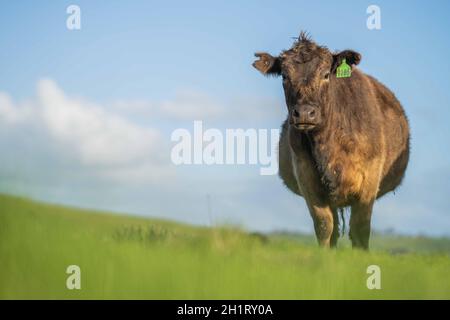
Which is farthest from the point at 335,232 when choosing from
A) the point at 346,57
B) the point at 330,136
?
the point at 346,57

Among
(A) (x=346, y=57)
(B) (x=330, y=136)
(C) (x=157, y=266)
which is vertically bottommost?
(C) (x=157, y=266)

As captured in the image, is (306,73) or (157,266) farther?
(306,73)

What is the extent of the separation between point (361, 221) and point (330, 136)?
1.48m

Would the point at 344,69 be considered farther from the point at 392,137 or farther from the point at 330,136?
the point at 392,137

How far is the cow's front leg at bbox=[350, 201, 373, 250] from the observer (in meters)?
11.7

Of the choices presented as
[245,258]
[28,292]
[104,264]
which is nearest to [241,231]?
[245,258]

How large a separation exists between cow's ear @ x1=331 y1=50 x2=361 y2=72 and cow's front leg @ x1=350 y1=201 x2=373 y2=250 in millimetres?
2190

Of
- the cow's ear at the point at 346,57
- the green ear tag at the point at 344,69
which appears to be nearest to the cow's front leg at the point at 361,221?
the green ear tag at the point at 344,69

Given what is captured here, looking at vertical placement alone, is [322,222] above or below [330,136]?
below

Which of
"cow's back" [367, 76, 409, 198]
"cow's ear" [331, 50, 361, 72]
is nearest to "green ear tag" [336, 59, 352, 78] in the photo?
"cow's ear" [331, 50, 361, 72]

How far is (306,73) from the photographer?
36.5 ft

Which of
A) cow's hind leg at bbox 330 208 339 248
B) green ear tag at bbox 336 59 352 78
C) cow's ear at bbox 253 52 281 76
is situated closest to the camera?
green ear tag at bbox 336 59 352 78

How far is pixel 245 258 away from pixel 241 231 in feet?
1.57

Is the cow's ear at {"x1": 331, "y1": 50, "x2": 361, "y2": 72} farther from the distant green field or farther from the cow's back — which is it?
the distant green field
